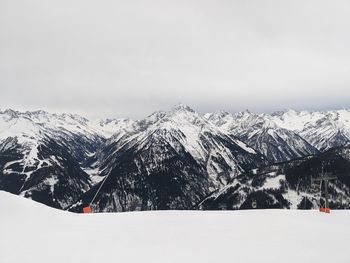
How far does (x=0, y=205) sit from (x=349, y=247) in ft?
54.6

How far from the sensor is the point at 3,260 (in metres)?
13.6

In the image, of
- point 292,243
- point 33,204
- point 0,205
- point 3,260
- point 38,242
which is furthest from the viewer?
A: point 33,204

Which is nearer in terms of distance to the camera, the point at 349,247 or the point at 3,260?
the point at 3,260

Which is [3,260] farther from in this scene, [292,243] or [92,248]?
[292,243]

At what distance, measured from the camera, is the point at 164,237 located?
17141mm

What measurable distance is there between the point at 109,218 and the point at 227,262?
9.06m

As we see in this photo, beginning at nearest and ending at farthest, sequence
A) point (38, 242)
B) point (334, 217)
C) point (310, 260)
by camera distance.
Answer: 1. point (310, 260)
2. point (38, 242)
3. point (334, 217)

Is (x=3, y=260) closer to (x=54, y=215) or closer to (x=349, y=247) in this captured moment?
(x=54, y=215)

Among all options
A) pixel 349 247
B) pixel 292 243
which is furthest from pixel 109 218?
pixel 349 247

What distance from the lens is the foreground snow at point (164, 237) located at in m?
14.5

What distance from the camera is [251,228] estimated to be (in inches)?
761

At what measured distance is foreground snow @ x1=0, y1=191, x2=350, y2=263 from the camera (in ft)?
47.7

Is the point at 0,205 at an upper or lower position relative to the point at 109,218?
upper

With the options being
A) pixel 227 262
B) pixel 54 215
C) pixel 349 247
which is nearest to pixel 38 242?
pixel 54 215
